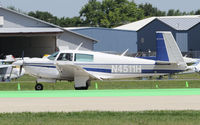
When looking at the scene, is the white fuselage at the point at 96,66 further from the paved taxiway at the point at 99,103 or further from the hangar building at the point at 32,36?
the hangar building at the point at 32,36

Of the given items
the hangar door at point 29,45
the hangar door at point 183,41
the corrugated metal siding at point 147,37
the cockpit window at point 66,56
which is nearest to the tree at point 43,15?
the corrugated metal siding at point 147,37

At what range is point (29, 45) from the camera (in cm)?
5875

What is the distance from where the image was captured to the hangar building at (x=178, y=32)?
74.0 metres

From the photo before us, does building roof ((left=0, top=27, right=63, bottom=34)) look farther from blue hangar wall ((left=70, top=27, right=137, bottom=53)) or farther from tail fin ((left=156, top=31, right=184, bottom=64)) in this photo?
tail fin ((left=156, top=31, right=184, bottom=64))

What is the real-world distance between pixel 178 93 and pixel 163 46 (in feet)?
25.6

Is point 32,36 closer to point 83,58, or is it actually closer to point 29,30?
point 29,30

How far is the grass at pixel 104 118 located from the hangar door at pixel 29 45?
4112 centimetres

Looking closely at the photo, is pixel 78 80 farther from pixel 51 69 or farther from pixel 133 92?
pixel 133 92

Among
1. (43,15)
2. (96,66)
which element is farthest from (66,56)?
(43,15)

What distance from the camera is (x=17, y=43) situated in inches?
2351

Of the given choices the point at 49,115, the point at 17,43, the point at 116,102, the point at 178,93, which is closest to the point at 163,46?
the point at 178,93

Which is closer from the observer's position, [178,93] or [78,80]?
[178,93]

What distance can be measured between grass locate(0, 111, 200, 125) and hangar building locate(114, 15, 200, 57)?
55834 millimetres

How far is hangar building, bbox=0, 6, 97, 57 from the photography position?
168 feet
